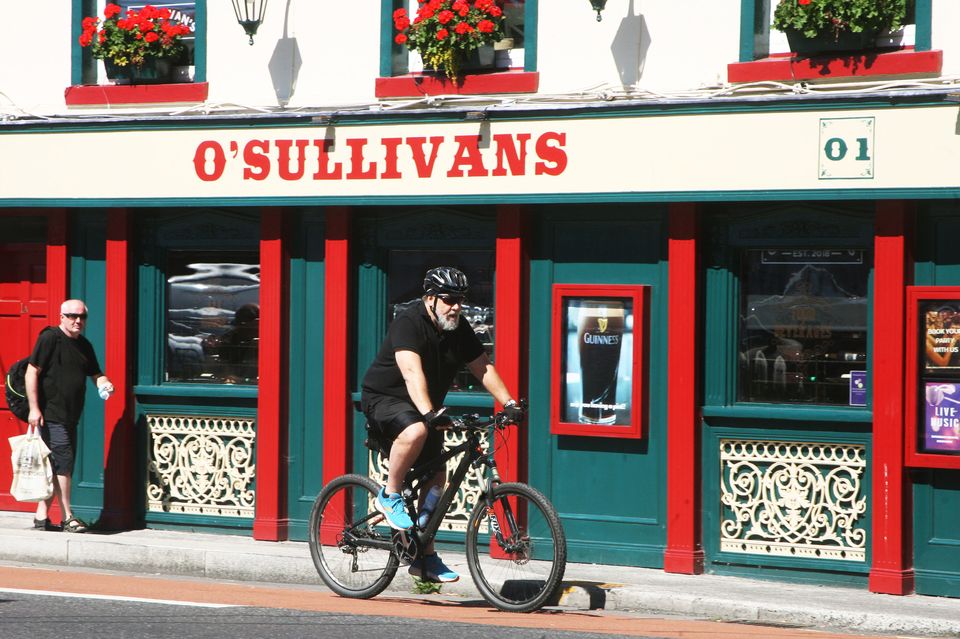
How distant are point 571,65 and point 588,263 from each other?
1461 mm

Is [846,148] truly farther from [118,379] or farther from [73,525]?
[73,525]

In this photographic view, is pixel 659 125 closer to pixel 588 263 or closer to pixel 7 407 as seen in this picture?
pixel 588 263

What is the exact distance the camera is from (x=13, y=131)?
12539 mm

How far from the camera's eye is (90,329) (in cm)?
1262

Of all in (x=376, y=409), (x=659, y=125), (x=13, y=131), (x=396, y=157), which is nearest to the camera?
(x=376, y=409)

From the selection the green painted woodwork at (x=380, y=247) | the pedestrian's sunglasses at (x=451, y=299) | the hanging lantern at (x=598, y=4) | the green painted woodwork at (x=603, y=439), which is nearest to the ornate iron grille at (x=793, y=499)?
the green painted woodwork at (x=603, y=439)

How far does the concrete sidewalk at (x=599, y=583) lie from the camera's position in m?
8.96

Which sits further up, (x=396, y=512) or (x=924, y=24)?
(x=924, y=24)

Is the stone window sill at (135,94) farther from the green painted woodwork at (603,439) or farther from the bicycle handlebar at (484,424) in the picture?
the bicycle handlebar at (484,424)

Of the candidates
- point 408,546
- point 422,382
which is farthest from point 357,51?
point 408,546

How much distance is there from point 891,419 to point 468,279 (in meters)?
3.39

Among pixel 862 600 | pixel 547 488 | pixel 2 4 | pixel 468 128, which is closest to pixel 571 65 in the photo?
pixel 468 128

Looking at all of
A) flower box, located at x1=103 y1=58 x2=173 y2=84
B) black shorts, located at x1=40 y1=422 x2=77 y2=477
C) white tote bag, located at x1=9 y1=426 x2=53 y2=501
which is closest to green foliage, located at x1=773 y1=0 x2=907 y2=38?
flower box, located at x1=103 y1=58 x2=173 y2=84

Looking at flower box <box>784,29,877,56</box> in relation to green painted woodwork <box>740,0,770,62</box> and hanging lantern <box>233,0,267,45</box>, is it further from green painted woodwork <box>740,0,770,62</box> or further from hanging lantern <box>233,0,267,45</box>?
hanging lantern <box>233,0,267,45</box>
